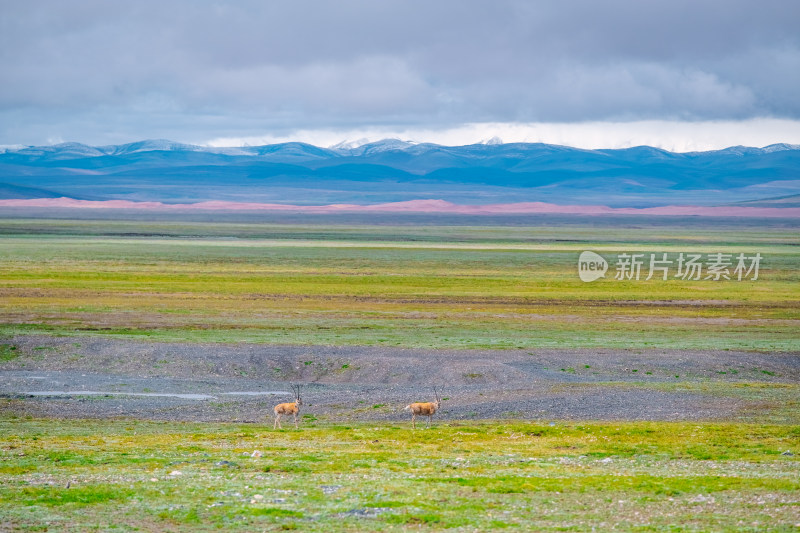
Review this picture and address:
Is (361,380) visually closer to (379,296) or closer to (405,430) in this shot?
(405,430)

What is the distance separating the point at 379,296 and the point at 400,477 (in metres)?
41.1

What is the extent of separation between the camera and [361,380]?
28.5 m

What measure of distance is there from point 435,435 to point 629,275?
5747cm

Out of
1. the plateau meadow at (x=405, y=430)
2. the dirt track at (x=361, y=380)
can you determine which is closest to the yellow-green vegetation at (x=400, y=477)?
the plateau meadow at (x=405, y=430)

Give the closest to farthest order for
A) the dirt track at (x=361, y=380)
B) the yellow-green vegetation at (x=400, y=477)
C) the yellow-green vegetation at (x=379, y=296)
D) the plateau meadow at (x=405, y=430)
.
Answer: the yellow-green vegetation at (x=400, y=477)
the plateau meadow at (x=405, y=430)
the dirt track at (x=361, y=380)
the yellow-green vegetation at (x=379, y=296)

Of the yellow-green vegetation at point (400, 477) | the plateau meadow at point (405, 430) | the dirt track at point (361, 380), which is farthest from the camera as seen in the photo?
the dirt track at point (361, 380)

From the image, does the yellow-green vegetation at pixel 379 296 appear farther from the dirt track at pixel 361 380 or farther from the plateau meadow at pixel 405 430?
the dirt track at pixel 361 380

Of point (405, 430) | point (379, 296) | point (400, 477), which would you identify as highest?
point (400, 477)

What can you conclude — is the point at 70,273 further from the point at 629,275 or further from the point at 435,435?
the point at 435,435

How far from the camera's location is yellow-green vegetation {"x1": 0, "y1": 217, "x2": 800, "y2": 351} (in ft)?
125

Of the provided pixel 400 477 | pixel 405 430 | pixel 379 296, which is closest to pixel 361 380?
pixel 405 430

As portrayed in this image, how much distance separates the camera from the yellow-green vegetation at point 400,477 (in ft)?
37.6

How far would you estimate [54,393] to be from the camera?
2452cm

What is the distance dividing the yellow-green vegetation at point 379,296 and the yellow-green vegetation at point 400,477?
1537 centimetres
